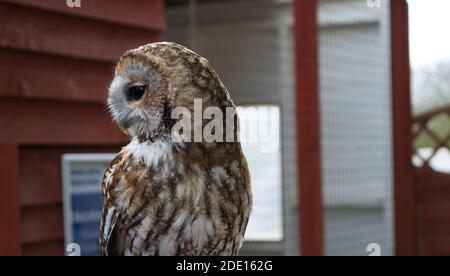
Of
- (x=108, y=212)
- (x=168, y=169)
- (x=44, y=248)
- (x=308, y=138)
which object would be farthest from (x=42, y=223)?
(x=308, y=138)

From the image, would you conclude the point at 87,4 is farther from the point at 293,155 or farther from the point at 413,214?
the point at 413,214

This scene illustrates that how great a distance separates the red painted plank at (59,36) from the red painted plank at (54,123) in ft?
0.27

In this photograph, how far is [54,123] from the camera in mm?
859

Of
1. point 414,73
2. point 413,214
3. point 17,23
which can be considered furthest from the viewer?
point 413,214

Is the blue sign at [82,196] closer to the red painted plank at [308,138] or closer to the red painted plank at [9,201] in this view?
the red painted plank at [9,201]

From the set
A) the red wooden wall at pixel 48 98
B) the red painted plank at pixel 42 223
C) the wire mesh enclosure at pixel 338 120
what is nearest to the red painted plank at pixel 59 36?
the red wooden wall at pixel 48 98

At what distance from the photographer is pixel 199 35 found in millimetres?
1108

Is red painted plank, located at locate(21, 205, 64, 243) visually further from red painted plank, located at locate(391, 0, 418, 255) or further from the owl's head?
red painted plank, located at locate(391, 0, 418, 255)

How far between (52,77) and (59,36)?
64 millimetres

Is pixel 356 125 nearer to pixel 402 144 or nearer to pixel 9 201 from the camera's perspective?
pixel 402 144

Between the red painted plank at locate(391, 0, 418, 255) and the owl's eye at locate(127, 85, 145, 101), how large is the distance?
0.51m

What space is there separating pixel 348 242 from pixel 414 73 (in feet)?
1.13

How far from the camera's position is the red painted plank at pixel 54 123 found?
2.73 ft
